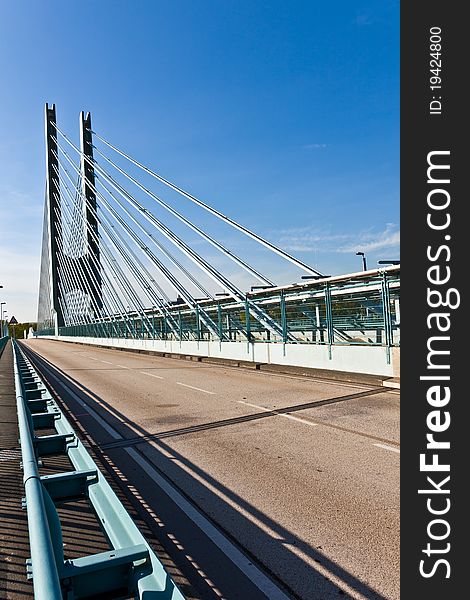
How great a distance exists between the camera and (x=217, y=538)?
409 cm

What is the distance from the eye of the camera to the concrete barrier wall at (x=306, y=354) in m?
13.5

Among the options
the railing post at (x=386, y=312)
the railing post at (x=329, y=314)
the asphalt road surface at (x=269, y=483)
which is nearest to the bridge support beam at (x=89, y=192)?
the railing post at (x=329, y=314)

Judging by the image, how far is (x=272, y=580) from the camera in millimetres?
3428

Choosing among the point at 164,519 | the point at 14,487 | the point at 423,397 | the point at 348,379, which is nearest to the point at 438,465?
the point at 423,397

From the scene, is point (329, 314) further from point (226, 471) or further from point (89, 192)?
point (89, 192)

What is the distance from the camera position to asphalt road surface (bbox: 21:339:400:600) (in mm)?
3518

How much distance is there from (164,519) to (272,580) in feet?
4.52

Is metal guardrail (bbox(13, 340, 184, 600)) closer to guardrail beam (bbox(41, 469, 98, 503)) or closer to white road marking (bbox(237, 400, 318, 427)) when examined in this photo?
guardrail beam (bbox(41, 469, 98, 503))

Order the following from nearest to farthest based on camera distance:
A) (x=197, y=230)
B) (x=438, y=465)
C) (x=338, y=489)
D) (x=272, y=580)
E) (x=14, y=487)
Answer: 1. (x=272, y=580)
2. (x=438, y=465)
3. (x=338, y=489)
4. (x=14, y=487)
5. (x=197, y=230)

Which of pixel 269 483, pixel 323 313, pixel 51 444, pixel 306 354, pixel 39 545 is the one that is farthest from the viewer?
pixel 323 313

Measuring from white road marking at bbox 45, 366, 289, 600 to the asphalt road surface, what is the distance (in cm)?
1

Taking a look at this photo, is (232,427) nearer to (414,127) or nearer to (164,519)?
(164,519)

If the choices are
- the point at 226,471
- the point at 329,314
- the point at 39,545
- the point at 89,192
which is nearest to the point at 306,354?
the point at 329,314

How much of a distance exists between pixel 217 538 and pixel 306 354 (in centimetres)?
1261
